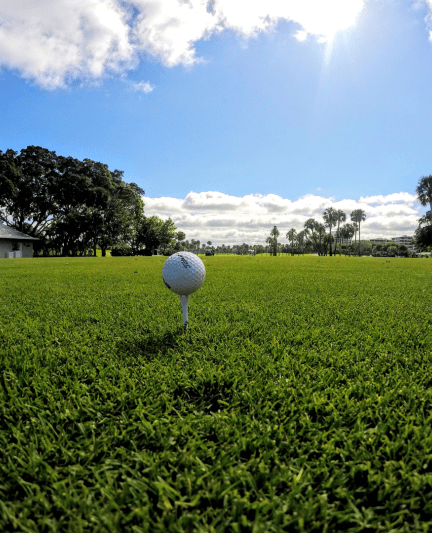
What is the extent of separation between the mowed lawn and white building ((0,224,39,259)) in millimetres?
38614

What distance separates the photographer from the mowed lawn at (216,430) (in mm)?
1148

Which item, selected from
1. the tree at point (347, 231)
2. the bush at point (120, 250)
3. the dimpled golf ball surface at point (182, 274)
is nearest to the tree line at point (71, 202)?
the bush at point (120, 250)

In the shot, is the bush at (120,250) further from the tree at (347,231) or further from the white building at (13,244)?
the tree at (347,231)

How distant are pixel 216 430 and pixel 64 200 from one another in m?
46.2

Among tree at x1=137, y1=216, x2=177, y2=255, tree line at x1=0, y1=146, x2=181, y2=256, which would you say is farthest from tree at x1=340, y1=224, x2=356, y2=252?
tree line at x1=0, y1=146, x2=181, y2=256

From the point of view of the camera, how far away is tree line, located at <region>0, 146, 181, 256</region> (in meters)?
38.6

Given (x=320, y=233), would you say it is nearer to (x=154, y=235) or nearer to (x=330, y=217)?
(x=330, y=217)

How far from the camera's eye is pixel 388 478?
1.29 metres

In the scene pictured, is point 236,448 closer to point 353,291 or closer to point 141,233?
point 353,291

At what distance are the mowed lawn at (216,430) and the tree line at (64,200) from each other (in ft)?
133

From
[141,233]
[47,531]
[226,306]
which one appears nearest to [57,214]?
[141,233]

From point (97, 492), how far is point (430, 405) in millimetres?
1890

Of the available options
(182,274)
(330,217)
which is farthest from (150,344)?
(330,217)

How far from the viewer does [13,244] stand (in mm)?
36031
